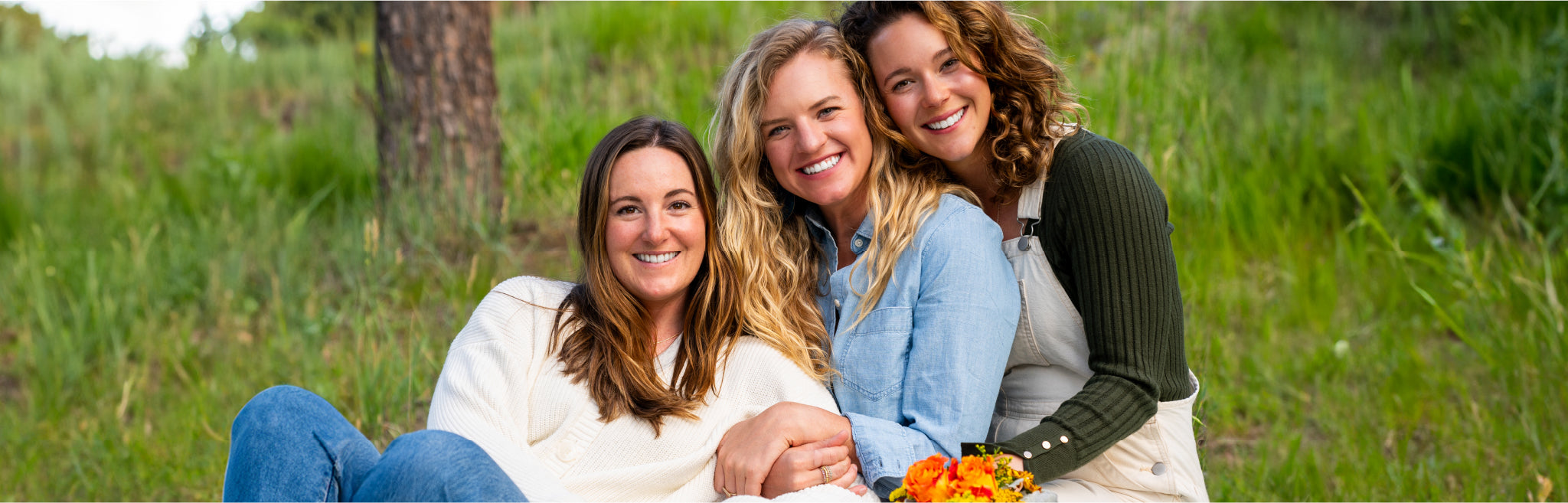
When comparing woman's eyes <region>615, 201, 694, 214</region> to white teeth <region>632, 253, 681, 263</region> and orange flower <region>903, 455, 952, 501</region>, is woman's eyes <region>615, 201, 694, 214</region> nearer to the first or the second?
white teeth <region>632, 253, 681, 263</region>

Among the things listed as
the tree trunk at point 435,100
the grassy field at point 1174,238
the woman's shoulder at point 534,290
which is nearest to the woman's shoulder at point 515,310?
the woman's shoulder at point 534,290

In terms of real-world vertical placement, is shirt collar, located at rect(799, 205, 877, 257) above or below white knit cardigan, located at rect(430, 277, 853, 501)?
above

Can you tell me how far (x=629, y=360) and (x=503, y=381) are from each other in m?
0.30

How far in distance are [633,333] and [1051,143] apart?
1.12 metres

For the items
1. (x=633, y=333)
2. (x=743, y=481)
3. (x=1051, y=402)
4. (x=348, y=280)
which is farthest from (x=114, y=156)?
(x=1051, y=402)

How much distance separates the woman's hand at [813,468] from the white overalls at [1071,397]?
47 cm

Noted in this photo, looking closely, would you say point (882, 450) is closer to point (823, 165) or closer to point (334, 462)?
point (823, 165)

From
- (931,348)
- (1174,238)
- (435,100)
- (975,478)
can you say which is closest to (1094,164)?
(931,348)

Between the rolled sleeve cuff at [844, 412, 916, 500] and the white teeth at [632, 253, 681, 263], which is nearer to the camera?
the rolled sleeve cuff at [844, 412, 916, 500]

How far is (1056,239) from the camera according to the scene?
2.29m

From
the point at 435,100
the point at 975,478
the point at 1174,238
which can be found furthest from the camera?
the point at 435,100

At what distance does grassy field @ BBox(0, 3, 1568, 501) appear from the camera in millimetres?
3607

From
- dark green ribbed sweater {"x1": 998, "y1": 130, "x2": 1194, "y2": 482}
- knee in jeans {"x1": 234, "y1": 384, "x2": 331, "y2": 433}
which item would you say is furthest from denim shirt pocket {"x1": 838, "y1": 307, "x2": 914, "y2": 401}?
knee in jeans {"x1": 234, "y1": 384, "x2": 331, "y2": 433}

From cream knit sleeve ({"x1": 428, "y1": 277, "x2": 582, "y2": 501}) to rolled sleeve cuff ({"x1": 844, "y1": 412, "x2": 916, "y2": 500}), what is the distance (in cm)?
65
